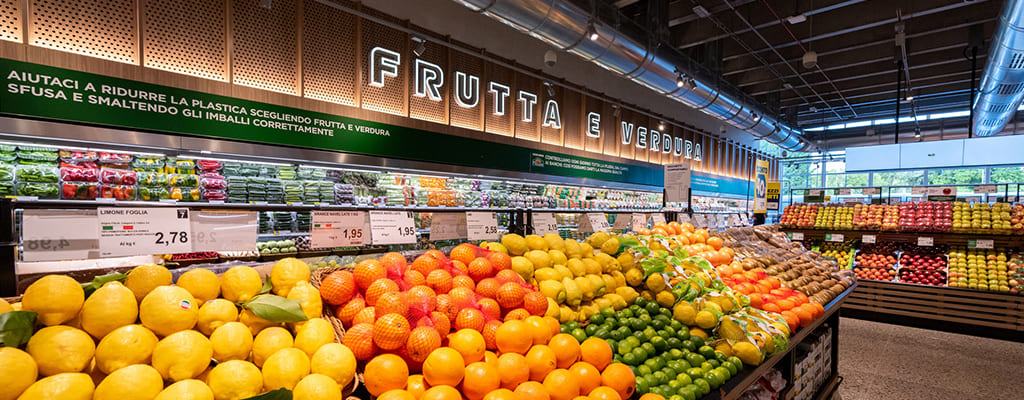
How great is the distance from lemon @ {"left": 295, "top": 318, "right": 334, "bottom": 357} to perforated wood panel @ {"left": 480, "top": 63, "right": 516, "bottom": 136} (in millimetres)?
5323

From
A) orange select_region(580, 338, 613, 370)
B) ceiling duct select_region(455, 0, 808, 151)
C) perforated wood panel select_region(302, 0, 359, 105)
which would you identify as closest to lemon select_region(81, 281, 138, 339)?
orange select_region(580, 338, 613, 370)

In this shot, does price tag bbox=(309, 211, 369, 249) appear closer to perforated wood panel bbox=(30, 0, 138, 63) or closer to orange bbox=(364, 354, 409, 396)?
orange bbox=(364, 354, 409, 396)

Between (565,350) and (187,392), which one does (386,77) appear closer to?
(565,350)

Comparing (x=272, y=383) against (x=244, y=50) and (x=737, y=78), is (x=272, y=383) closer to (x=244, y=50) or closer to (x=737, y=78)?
(x=244, y=50)

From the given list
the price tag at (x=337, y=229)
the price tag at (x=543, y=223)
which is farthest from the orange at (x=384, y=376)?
the price tag at (x=543, y=223)

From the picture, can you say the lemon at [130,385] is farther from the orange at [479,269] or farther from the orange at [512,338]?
the orange at [479,269]

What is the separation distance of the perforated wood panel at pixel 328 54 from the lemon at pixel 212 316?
4071mm

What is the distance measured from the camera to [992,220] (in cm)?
→ 538

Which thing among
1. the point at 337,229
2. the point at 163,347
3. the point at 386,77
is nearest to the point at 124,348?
the point at 163,347

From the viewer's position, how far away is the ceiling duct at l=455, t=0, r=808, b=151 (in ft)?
14.4

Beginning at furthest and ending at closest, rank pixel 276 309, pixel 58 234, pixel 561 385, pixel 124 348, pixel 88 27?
pixel 88 27 → pixel 58 234 → pixel 561 385 → pixel 276 309 → pixel 124 348

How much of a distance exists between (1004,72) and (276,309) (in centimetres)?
952

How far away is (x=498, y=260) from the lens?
5.87ft

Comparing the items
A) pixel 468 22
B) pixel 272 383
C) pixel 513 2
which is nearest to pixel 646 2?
pixel 468 22
